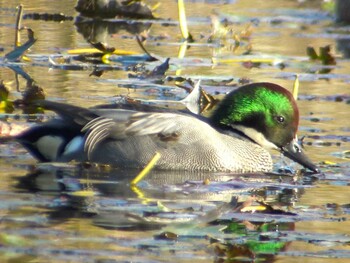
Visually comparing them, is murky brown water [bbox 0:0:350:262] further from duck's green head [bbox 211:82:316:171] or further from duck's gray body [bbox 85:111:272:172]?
duck's green head [bbox 211:82:316:171]

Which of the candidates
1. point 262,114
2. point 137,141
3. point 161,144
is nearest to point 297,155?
point 262,114

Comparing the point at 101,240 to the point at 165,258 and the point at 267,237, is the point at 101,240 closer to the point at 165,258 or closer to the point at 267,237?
the point at 165,258

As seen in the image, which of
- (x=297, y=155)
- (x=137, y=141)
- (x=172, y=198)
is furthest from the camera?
(x=297, y=155)

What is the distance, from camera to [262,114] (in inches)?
356

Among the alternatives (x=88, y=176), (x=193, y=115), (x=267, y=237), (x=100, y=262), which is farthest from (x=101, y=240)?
(x=193, y=115)

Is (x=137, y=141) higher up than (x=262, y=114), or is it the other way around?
(x=262, y=114)

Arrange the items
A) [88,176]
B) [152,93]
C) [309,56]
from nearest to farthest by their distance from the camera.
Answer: [88,176], [152,93], [309,56]

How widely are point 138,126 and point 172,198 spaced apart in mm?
1145

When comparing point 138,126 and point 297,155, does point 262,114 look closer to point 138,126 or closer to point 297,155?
point 297,155

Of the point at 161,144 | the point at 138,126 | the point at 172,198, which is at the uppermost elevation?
the point at 138,126

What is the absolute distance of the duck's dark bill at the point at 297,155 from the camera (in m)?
8.68

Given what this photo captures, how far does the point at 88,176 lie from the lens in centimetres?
819

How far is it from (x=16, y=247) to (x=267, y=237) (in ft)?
4.41

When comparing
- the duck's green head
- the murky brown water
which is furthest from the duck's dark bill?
the murky brown water
